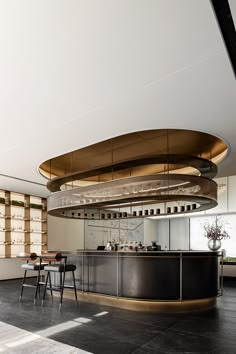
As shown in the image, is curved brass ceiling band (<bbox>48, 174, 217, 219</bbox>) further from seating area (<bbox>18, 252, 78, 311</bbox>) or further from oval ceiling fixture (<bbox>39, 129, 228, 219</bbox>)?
seating area (<bbox>18, 252, 78, 311</bbox>)

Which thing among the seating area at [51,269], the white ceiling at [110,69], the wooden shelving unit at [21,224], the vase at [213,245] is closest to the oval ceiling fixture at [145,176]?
the white ceiling at [110,69]

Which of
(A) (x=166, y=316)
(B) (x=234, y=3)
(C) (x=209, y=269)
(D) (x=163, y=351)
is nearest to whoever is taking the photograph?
(B) (x=234, y=3)

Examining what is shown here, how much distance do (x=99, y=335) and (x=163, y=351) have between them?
3.17 ft

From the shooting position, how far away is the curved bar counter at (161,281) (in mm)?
5637

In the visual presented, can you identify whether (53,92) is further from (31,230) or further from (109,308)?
(31,230)

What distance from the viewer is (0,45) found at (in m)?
3.01

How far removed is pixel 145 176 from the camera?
225 inches

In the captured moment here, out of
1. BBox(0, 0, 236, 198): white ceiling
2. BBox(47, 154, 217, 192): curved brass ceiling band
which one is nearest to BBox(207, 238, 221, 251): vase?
BBox(47, 154, 217, 192): curved brass ceiling band

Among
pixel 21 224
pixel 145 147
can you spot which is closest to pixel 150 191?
pixel 145 147

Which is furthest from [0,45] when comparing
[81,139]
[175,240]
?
[175,240]

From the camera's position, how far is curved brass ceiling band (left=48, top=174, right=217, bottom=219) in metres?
5.71

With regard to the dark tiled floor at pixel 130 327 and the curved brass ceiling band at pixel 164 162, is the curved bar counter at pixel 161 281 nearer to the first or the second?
the dark tiled floor at pixel 130 327

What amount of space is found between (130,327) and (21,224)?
7190 millimetres

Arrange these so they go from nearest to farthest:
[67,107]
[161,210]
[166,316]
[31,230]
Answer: [67,107] < [166,316] < [161,210] < [31,230]
